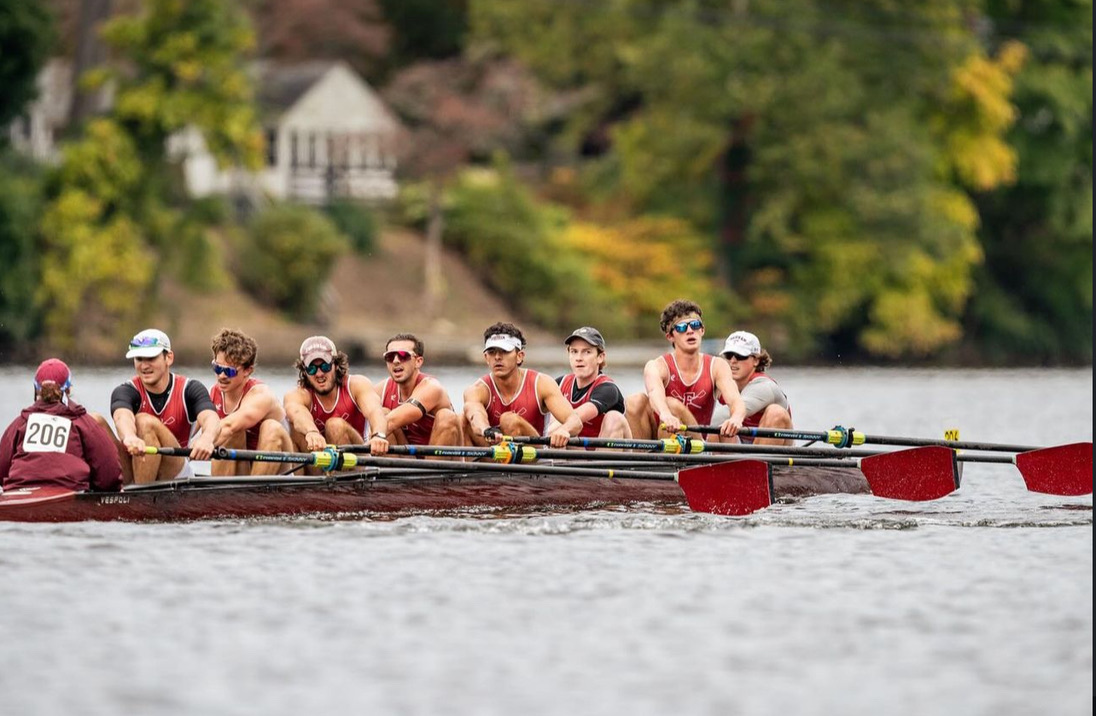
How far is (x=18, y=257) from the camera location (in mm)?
38250

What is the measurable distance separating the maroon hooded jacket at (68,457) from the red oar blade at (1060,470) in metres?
7.91

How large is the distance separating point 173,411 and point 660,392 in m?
4.29

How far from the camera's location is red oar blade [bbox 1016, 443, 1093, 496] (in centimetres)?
1697

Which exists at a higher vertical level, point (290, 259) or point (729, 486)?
point (290, 259)

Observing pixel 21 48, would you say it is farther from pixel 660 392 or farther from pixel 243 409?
pixel 243 409

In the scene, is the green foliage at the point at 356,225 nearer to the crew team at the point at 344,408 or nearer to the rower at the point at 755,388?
the rower at the point at 755,388

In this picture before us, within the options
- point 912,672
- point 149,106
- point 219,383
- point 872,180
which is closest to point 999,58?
point 872,180

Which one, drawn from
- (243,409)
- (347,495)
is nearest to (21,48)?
(243,409)

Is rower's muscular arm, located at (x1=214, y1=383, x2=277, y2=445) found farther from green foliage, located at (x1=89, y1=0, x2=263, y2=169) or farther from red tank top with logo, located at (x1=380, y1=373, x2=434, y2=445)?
green foliage, located at (x1=89, y1=0, x2=263, y2=169)

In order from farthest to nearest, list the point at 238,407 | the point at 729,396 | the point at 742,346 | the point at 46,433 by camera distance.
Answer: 1. the point at 742,346
2. the point at 729,396
3. the point at 238,407
4. the point at 46,433

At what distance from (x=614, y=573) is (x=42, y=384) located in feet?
14.0

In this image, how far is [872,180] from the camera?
1898 inches

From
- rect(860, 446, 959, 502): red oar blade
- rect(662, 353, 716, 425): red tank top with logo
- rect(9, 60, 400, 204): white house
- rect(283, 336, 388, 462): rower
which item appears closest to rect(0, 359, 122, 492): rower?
rect(283, 336, 388, 462): rower

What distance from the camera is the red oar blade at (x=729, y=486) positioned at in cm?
1538
